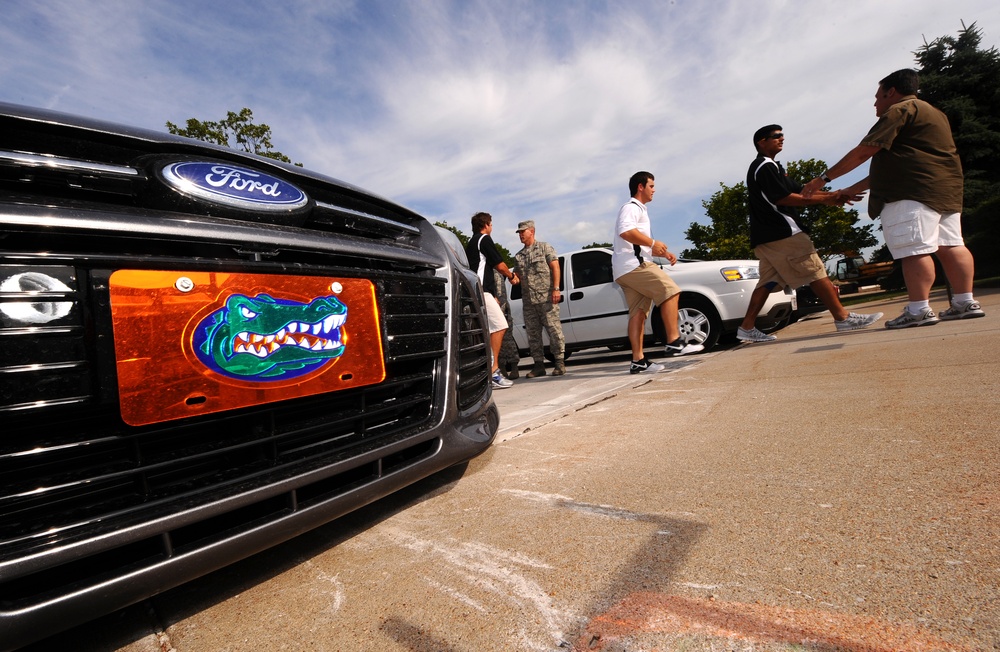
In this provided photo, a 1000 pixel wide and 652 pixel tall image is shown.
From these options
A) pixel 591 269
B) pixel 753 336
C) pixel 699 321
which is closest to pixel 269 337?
pixel 753 336

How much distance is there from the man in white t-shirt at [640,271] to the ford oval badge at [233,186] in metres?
3.38

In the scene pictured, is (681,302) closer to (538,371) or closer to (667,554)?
(538,371)

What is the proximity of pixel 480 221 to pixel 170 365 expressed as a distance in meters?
4.33

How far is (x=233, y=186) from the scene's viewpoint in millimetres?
1360

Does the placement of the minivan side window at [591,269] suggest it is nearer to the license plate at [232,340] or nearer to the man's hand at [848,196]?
the man's hand at [848,196]

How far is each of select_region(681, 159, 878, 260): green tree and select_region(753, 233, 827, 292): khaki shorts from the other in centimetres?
1904

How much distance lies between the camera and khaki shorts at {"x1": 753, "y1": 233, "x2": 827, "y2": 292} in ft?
14.8

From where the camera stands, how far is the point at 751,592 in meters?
0.99

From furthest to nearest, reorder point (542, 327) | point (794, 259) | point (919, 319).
A: point (542, 327), point (794, 259), point (919, 319)

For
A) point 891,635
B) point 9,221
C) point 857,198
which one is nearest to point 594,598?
point 891,635

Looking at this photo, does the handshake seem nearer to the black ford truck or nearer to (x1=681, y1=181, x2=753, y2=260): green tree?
the black ford truck

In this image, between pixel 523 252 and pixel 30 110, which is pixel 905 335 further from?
pixel 30 110

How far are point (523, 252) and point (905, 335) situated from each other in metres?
3.36

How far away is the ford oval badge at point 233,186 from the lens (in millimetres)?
1270
